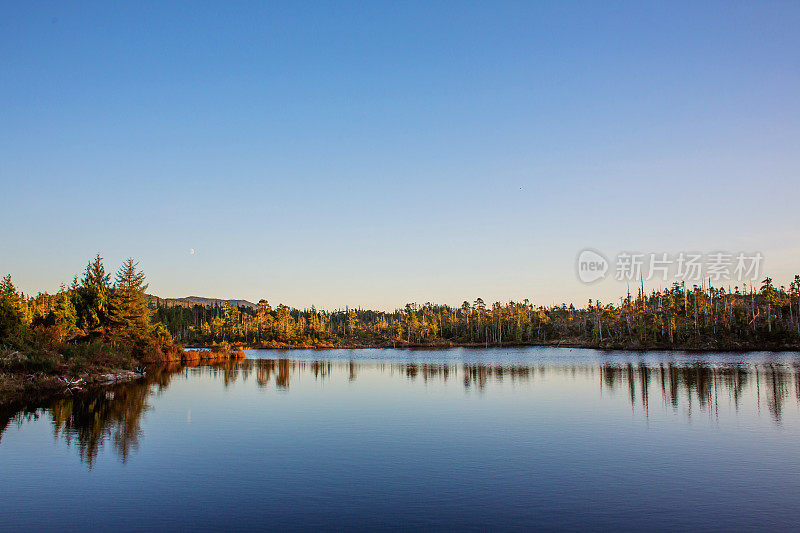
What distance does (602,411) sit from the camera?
30547mm

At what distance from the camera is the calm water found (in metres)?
13.7

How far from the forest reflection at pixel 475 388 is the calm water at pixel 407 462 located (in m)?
0.25

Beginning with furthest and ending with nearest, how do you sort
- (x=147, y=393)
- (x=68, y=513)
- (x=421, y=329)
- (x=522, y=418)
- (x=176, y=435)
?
(x=421, y=329)
(x=147, y=393)
(x=522, y=418)
(x=176, y=435)
(x=68, y=513)

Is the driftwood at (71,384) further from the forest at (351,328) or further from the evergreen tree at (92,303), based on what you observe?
the evergreen tree at (92,303)

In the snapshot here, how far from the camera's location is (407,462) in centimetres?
1889

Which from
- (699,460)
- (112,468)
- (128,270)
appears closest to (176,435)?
(112,468)

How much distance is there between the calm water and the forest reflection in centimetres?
25

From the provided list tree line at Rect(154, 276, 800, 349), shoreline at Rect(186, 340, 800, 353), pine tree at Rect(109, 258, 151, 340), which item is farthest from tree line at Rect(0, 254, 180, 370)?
tree line at Rect(154, 276, 800, 349)

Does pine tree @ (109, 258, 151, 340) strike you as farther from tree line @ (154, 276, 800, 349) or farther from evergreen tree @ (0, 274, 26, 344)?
tree line @ (154, 276, 800, 349)

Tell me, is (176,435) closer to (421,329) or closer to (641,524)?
(641,524)

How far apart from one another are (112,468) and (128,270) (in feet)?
167

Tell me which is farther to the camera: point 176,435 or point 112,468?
point 176,435

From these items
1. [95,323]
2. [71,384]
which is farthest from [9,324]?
[95,323]

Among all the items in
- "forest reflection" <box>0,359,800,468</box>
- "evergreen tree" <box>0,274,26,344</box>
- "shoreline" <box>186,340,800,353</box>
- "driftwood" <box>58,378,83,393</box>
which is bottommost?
"shoreline" <box>186,340,800,353</box>
